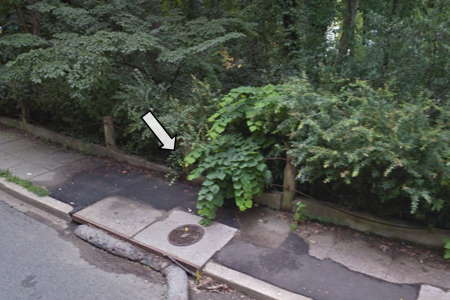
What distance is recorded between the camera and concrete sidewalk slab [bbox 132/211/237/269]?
406 centimetres

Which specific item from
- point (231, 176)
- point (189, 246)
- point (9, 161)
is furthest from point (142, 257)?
point (9, 161)

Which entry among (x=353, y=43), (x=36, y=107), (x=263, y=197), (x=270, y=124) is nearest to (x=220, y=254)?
(x=263, y=197)

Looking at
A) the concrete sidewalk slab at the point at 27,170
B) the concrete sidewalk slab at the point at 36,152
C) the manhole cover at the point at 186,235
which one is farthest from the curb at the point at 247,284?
the concrete sidewalk slab at the point at 36,152

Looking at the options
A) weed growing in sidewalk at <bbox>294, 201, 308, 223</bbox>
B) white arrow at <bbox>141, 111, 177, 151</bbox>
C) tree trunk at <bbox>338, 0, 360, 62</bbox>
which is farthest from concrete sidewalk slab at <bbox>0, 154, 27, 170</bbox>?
tree trunk at <bbox>338, 0, 360, 62</bbox>

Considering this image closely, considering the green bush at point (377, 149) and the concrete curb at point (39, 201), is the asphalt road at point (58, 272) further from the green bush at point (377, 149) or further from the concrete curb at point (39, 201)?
the green bush at point (377, 149)

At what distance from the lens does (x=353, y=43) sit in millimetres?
6578

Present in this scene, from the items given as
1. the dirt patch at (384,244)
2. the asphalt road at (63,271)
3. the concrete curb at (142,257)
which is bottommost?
the asphalt road at (63,271)

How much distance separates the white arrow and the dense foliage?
4.9 inches

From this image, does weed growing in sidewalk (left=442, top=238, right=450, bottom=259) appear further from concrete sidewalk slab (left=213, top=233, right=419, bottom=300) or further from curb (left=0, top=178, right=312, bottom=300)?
curb (left=0, top=178, right=312, bottom=300)

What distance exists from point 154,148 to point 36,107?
3.74 m

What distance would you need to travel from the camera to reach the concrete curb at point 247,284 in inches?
137

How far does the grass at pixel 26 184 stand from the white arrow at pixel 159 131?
1886 mm

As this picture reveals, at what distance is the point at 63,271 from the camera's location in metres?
3.94

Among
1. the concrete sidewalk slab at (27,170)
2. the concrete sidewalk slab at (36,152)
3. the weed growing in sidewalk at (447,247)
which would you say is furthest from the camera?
the concrete sidewalk slab at (36,152)
